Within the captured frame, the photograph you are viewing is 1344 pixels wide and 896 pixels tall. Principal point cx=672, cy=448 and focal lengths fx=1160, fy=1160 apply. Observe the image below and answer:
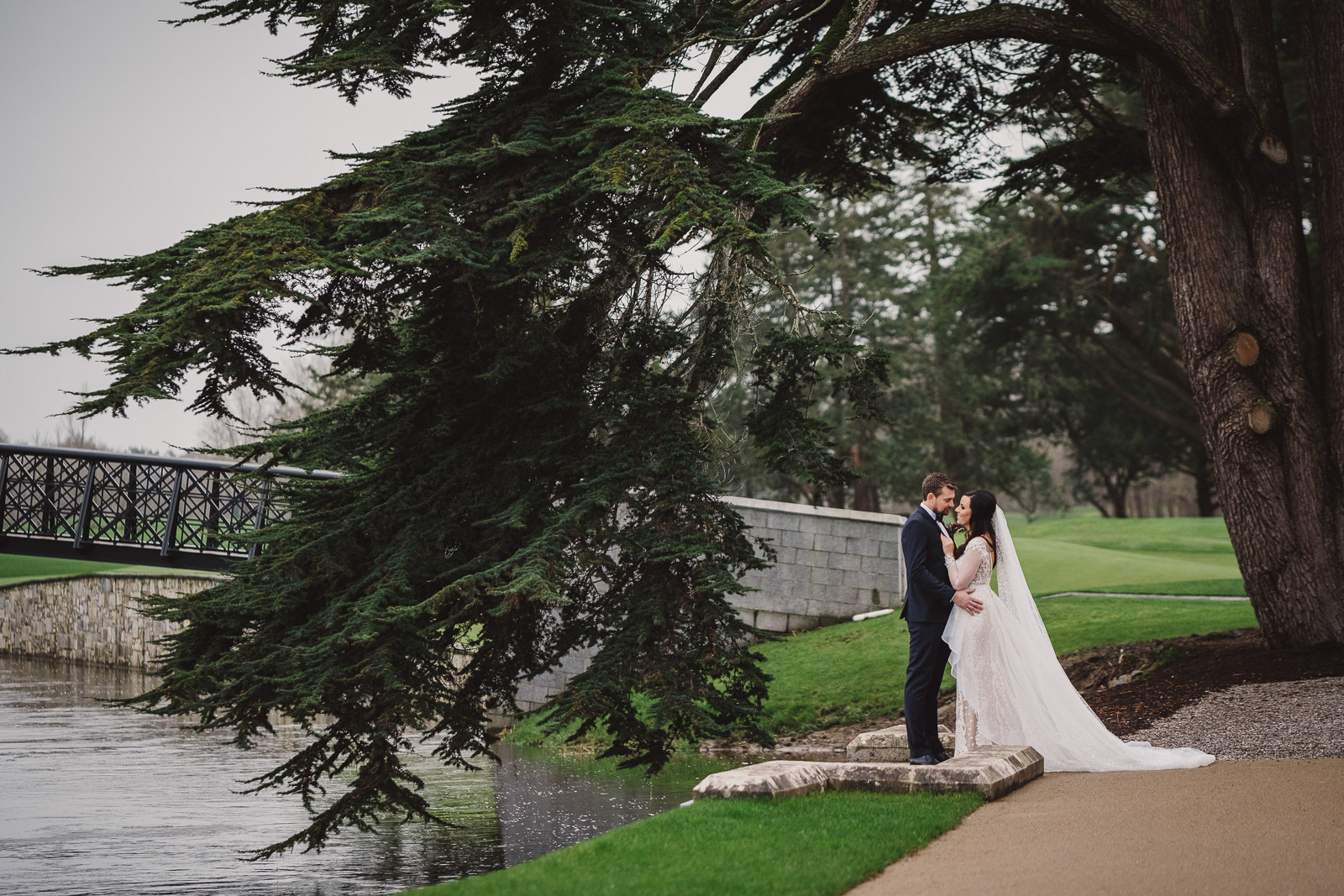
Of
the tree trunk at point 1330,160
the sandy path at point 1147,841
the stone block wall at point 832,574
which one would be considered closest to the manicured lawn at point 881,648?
the stone block wall at point 832,574

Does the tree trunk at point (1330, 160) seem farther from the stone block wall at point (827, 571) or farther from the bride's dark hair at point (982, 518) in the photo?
the stone block wall at point (827, 571)

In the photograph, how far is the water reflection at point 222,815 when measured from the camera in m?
8.86

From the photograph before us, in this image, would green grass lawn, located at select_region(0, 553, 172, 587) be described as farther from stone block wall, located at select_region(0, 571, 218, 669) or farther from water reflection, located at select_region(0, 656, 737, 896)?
water reflection, located at select_region(0, 656, 737, 896)

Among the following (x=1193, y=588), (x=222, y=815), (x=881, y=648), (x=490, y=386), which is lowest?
(x=222, y=815)

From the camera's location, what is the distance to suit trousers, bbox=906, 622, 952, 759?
697cm

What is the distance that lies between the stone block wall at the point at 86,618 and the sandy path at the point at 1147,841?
69.6 ft

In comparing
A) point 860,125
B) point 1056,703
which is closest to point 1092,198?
point 860,125

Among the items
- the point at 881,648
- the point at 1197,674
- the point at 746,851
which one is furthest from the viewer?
the point at 881,648

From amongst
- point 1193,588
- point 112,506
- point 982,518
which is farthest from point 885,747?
point 112,506

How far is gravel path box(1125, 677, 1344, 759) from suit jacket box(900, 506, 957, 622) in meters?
2.41

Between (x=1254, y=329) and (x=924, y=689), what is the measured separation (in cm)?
559

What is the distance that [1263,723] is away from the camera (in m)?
8.33

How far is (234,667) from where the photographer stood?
26.4 ft

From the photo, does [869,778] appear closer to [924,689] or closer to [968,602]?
[924,689]
